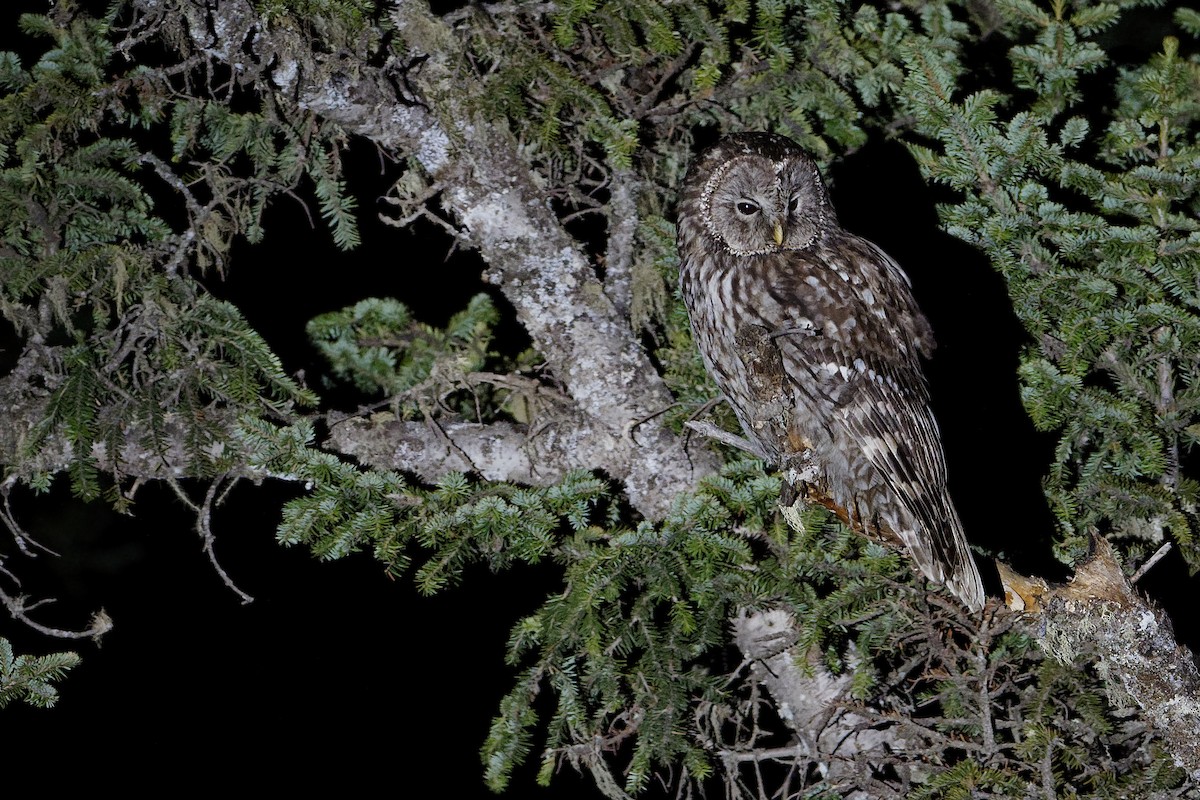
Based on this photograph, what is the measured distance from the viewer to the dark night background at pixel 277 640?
16.9 feet

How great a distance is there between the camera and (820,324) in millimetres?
3203

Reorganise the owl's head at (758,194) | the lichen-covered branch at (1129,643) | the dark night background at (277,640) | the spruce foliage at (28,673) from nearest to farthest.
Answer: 1. the spruce foliage at (28,673)
2. the lichen-covered branch at (1129,643)
3. the owl's head at (758,194)
4. the dark night background at (277,640)

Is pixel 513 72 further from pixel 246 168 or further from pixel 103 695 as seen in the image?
pixel 103 695

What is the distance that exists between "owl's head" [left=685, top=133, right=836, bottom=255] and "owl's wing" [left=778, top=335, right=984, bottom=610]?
33 cm

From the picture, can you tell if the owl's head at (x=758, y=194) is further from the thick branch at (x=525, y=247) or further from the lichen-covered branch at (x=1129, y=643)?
the lichen-covered branch at (x=1129, y=643)

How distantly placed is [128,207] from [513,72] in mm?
1298

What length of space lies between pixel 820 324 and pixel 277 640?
354 cm

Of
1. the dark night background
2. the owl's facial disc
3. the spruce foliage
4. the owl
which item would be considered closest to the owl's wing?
the owl

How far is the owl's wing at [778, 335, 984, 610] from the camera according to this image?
3.14 metres

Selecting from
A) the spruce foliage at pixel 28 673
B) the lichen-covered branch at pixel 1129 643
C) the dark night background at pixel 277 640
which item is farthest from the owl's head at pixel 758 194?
the spruce foliage at pixel 28 673

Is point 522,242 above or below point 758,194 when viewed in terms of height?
below

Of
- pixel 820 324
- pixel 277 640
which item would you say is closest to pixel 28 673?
pixel 820 324

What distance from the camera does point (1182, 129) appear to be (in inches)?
122

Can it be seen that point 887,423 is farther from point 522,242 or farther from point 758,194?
point 522,242
